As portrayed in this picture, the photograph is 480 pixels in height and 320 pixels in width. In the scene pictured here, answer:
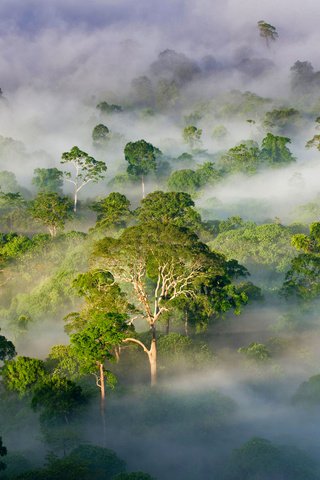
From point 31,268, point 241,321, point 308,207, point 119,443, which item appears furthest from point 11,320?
point 308,207

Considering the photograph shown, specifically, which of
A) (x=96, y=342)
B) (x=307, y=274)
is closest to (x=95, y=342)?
(x=96, y=342)

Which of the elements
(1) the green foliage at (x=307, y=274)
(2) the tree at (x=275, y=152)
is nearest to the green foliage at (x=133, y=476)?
(1) the green foliage at (x=307, y=274)

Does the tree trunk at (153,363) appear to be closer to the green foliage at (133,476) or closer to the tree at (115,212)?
the green foliage at (133,476)

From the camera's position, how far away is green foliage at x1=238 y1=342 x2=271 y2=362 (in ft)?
143

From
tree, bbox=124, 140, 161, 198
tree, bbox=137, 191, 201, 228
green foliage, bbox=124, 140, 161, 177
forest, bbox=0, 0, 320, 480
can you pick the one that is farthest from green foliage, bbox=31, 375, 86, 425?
green foliage, bbox=124, 140, 161, 177

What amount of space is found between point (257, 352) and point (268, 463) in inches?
604

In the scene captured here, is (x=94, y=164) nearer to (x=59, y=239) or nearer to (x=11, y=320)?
(x=59, y=239)

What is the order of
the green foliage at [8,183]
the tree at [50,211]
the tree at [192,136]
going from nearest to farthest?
1. the tree at [50,211]
2. the green foliage at [8,183]
3. the tree at [192,136]

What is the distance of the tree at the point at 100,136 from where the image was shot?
14262 cm

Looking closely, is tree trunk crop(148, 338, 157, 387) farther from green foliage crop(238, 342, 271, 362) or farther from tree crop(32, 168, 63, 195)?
tree crop(32, 168, 63, 195)

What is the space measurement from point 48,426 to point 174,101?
552ft

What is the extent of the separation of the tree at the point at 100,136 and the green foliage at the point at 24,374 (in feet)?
363

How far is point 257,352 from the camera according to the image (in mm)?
43844

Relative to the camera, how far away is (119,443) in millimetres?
34375
